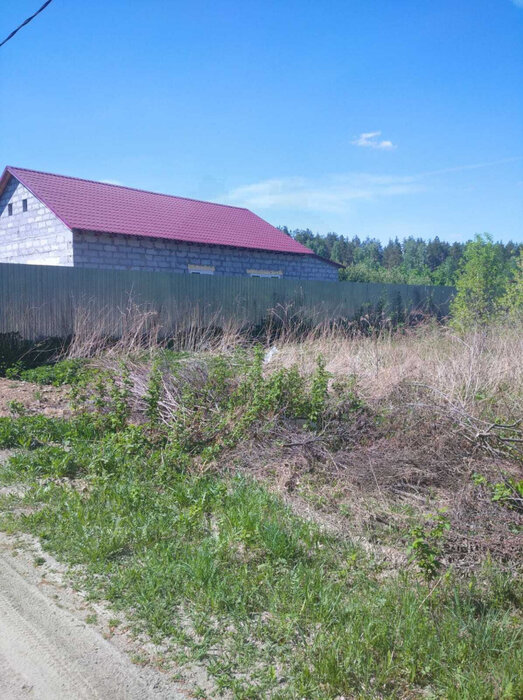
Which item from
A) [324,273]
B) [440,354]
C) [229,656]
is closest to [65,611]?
[229,656]

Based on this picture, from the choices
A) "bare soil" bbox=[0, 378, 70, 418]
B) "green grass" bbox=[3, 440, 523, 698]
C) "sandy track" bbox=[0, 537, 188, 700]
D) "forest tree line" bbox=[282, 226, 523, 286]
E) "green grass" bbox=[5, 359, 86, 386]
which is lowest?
"sandy track" bbox=[0, 537, 188, 700]

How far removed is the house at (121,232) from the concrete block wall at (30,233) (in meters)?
0.03

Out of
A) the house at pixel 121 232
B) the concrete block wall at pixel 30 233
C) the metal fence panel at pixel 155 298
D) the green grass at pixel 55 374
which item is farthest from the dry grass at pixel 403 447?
the concrete block wall at pixel 30 233

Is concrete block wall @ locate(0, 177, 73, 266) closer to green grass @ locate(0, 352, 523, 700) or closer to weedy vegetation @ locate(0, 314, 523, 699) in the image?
weedy vegetation @ locate(0, 314, 523, 699)

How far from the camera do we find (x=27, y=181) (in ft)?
62.6

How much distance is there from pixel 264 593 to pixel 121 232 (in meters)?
16.4

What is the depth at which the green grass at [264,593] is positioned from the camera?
8.54ft

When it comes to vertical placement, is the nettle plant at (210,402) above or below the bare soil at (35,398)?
above

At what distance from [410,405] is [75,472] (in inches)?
130

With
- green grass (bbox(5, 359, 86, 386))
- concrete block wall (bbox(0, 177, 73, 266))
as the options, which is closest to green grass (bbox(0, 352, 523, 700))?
green grass (bbox(5, 359, 86, 386))

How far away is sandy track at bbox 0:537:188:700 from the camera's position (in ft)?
8.50

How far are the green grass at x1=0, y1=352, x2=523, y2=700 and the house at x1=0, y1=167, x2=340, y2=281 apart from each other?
14.0m

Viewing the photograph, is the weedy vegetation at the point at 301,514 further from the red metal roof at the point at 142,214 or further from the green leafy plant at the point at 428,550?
the red metal roof at the point at 142,214

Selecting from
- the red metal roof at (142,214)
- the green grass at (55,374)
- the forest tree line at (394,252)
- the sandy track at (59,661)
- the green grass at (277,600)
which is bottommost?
the sandy track at (59,661)
